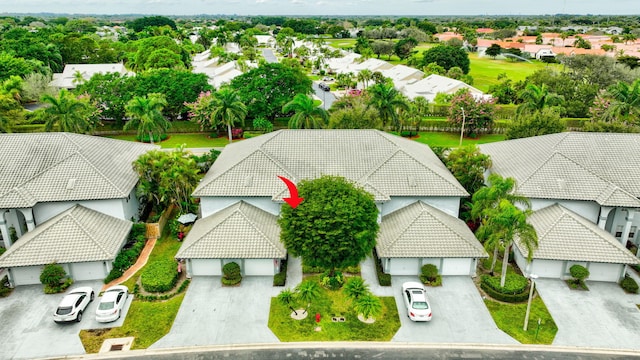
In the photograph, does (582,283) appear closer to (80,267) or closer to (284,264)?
(284,264)

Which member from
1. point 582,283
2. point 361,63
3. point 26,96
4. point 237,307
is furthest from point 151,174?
point 361,63

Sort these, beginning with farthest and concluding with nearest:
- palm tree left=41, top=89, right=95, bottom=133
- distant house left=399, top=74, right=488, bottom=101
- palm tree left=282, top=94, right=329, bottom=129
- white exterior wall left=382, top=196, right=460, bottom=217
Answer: distant house left=399, top=74, right=488, bottom=101 < palm tree left=41, top=89, right=95, bottom=133 < palm tree left=282, top=94, right=329, bottom=129 < white exterior wall left=382, top=196, right=460, bottom=217

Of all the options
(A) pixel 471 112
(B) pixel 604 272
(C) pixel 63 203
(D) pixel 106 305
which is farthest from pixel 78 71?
(B) pixel 604 272

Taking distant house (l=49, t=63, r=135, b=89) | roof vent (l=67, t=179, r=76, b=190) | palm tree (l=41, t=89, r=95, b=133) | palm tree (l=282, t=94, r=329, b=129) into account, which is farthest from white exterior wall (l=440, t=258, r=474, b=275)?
distant house (l=49, t=63, r=135, b=89)

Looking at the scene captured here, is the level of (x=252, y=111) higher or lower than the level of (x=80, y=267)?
higher

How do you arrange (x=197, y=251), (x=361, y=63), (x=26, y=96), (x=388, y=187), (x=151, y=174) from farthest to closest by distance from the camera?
(x=361, y=63) → (x=26, y=96) → (x=151, y=174) → (x=388, y=187) → (x=197, y=251)

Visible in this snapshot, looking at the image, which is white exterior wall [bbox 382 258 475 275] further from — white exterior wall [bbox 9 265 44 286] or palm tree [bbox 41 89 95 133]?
palm tree [bbox 41 89 95 133]

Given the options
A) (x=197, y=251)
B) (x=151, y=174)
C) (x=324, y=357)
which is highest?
(x=151, y=174)
